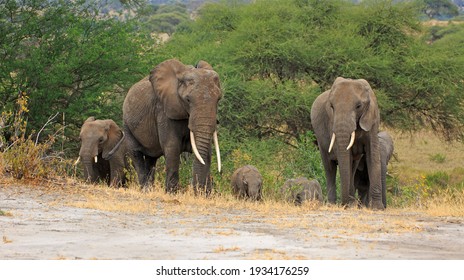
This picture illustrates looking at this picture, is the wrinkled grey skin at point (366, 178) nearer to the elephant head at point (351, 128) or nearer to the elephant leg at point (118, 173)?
the elephant head at point (351, 128)

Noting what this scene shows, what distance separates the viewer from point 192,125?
13836 millimetres

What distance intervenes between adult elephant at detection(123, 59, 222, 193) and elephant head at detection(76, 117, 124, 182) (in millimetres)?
1217

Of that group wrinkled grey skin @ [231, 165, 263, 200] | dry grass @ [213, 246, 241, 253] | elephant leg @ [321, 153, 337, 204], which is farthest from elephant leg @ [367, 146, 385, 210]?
dry grass @ [213, 246, 241, 253]

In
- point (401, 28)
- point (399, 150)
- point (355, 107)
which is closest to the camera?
point (355, 107)

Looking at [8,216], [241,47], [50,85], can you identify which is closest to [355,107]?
[8,216]

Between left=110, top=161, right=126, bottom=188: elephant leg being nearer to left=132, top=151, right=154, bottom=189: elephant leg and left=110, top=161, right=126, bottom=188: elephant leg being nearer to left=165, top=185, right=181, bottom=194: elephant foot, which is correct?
left=132, top=151, right=154, bottom=189: elephant leg

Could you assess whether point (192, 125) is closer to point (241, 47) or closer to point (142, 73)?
point (142, 73)

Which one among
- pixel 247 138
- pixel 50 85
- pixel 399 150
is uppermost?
pixel 50 85

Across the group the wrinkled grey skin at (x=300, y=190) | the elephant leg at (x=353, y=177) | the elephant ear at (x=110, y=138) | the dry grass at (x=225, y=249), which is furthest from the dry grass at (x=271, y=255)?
the elephant ear at (x=110, y=138)

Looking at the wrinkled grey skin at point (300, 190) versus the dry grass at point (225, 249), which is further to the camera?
the wrinkled grey skin at point (300, 190)

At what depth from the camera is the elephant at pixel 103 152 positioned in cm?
1752

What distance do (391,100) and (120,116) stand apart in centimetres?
896

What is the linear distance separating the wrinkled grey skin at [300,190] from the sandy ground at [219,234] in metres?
4.05

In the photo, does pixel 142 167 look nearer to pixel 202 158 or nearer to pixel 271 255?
pixel 202 158
